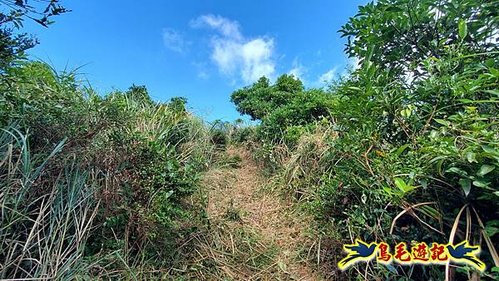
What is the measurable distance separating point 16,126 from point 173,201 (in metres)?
1.18

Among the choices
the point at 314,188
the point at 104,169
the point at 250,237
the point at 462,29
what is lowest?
the point at 250,237

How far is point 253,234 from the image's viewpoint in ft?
8.39

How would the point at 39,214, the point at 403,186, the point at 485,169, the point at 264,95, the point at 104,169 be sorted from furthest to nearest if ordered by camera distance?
the point at 264,95
the point at 104,169
the point at 39,214
the point at 403,186
the point at 485,169

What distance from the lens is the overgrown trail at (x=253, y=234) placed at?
2174 millimetres

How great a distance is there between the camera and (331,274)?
2082 mm

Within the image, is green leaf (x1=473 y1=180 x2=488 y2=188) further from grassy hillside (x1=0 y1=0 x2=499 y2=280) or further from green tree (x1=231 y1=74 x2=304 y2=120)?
green tree (x1=231 y1=74 x2=304 y2=120)

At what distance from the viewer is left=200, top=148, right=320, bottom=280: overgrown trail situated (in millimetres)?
2174

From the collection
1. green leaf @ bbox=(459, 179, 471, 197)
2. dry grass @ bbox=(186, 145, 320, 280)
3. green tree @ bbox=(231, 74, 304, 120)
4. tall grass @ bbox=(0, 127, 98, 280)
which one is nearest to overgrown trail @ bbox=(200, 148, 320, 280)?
dry grass @ bbox=(186, 145, 320, 280)

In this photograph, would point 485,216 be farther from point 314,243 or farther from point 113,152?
point 113,152

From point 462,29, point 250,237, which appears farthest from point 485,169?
point 250,237

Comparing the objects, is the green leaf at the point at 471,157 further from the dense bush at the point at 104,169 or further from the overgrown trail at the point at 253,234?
the dense bush at the point at 104,169

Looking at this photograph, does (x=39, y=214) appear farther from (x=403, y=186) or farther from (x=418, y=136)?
(x=418, y=136)

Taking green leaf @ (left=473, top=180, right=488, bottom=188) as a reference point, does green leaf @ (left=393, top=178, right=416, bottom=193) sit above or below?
above

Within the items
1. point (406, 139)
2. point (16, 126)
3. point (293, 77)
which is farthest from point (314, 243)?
point (293, 77)
